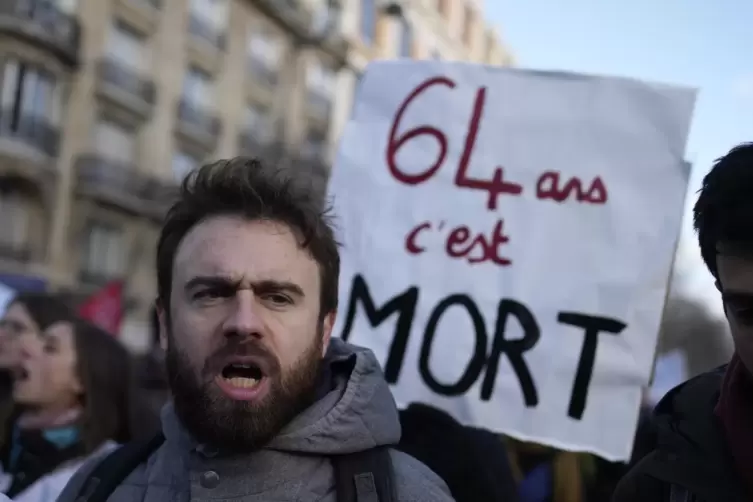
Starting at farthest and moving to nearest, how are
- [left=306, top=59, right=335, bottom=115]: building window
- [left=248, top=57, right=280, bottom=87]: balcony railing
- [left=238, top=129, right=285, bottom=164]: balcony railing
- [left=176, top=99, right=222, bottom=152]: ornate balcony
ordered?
[left=306, top=59, right=335, bottom=115]: building window
[left=248, top=57, right=280, bottom=87]: balcony railing
[left=238, top=129, right=285, bottom=164]: balcony railing
[left=176, top=99, right=222, bottom=152]: ornate balcony

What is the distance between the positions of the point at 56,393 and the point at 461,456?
1.36 meters

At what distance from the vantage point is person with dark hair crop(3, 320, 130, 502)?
276 centimetres

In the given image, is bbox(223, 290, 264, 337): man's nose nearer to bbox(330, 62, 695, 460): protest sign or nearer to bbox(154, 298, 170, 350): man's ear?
bbox(154, 298, 170, 350): man's ear

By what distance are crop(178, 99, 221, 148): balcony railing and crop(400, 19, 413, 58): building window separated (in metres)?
6.54

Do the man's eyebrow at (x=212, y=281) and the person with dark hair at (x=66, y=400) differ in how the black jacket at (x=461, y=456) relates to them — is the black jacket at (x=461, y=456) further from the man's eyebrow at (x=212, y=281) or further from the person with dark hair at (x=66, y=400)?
the person with dark hair at (x=66, y=400)

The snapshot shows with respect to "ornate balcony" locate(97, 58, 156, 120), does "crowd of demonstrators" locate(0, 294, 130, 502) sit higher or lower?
lower

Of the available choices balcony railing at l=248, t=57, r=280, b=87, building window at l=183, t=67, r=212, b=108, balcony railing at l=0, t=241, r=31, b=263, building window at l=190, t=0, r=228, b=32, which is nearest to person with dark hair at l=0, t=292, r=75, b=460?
balcony railing at l=0, t=241, r=31, b=263

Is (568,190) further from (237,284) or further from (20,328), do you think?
(20,328)

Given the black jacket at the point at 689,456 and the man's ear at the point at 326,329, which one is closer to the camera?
the black jacket at the point at 689,456

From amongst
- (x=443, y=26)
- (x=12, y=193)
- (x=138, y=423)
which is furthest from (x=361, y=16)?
(x=138, y=423)

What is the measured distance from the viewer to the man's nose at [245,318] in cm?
165

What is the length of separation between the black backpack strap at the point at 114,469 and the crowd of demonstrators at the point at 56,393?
93 cm

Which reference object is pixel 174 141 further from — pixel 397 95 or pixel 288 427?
pixel 288 427

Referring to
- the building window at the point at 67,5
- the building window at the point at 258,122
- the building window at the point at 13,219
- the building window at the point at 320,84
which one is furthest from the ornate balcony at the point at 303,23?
the building window at the point at 13,219
